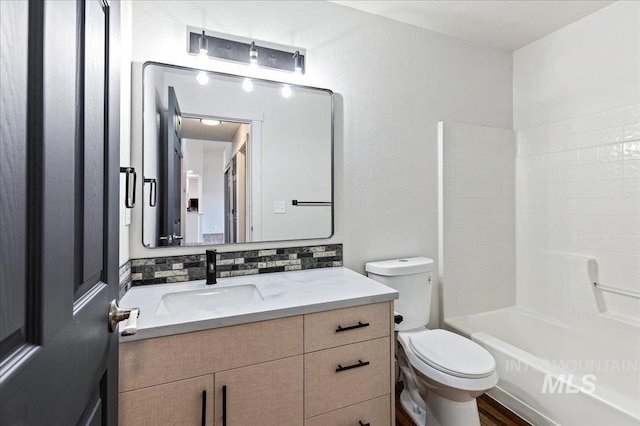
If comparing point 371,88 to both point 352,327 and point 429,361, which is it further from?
point 429,361

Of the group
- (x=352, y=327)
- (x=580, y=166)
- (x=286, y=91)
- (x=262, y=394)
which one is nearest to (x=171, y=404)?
(x=262, y=394)

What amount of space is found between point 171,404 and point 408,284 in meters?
1.36

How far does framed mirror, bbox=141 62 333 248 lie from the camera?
5.17 ft

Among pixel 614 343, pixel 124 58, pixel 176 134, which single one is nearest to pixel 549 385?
pixel 614 343

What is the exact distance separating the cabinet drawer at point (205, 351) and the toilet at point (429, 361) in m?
0.71

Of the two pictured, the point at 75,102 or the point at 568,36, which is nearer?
the point at 75,102

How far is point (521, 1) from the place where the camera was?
75.0 inches

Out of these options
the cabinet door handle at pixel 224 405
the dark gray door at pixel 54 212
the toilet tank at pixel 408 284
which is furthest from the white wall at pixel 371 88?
the dark gray door at pixel 54 212

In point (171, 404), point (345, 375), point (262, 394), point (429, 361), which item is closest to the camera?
point (171, 404)

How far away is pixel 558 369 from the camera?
1.62 m

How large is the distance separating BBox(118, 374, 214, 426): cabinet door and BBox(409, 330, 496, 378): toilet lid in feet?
3.35

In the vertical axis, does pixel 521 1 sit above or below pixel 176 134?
above

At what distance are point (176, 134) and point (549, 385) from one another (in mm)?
2374

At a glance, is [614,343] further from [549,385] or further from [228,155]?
[228,155]
